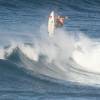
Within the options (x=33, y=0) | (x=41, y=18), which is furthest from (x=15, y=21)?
(x=33, y=0)

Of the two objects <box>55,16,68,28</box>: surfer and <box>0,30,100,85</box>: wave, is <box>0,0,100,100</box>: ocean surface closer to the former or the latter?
<box>0,30,100,85</box>: wave

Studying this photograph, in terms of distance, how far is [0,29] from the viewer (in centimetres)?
3581

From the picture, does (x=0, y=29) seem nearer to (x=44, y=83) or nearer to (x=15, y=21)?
(x=15, y=21)

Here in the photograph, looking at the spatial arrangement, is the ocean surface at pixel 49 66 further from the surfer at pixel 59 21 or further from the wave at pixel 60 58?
the surfer at pixel 59 21

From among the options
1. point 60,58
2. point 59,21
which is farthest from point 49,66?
point 59,21

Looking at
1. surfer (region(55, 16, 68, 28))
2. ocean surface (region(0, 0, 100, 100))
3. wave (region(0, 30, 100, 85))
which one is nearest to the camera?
ocean surface (region(0, 0, 100, 100))

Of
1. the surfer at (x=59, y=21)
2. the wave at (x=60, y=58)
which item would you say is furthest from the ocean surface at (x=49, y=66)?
the surfer at (x=59, y=21)

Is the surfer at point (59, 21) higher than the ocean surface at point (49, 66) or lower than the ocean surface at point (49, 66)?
higher

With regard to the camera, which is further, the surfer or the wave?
the surfer

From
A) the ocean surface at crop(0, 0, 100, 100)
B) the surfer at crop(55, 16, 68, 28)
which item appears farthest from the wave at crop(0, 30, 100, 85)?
the surfer at crop(55, 16, 68, 28)

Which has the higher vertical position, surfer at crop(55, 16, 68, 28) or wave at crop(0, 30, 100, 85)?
surfer at crop(55, 16, 68, 28)

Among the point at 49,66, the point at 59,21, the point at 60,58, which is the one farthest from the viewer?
the point at 59,21

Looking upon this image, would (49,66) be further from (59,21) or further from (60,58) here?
(59,21)

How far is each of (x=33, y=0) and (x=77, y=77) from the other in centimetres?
2476
